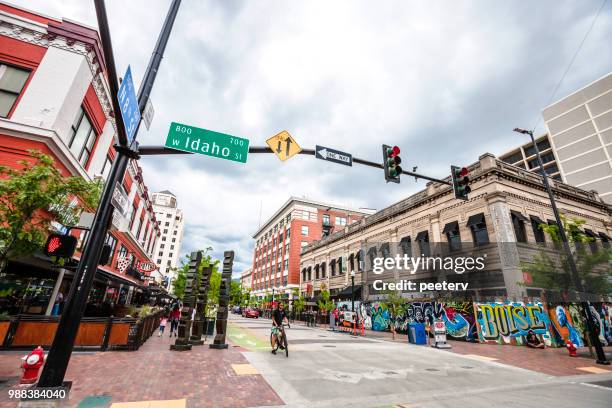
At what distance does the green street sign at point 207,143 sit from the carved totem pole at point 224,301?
896 cm

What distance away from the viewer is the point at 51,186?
6.32m

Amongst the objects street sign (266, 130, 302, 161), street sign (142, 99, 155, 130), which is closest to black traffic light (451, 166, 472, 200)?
street sign (266, 130, 302, 161)

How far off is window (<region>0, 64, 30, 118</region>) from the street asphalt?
508 inches

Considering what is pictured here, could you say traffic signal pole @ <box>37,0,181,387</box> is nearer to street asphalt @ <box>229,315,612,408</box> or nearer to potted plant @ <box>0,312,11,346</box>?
street asphalt @ <box>229,315,612,408</box>

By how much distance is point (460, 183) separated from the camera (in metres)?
8.48

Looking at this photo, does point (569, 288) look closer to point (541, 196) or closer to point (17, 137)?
point (541, 196)

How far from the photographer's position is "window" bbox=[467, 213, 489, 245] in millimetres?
19469

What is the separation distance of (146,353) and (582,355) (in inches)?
762

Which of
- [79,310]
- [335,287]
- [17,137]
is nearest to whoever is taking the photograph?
[79,310]

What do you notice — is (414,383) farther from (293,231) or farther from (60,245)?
(293,231)

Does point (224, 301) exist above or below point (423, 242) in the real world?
below

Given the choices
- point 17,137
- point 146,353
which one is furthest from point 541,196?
point 17,137

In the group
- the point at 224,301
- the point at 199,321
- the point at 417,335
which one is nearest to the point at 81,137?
the point at 224,301

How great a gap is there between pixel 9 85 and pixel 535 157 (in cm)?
Answer: 7581
